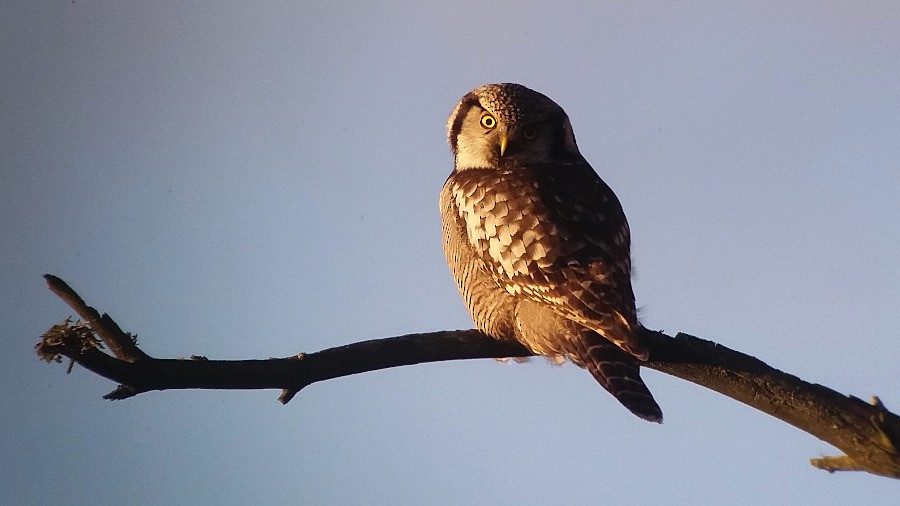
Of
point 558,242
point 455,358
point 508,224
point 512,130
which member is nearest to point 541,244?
point 558,242

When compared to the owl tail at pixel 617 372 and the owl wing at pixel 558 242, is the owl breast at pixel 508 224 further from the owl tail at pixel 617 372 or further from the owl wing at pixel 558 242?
the owl tail at pixel 617 372

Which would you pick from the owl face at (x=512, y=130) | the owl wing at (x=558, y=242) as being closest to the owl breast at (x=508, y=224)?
the owl wing at (x=558, y=242)

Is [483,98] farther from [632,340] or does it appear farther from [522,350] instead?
[632,340]

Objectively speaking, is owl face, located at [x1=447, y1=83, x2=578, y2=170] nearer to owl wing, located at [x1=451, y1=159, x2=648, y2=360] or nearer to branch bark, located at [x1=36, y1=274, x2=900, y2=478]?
owl wing, located at [x1=451, y1=159, x2=648, y2=360]

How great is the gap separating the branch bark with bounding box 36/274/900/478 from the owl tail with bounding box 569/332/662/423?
9.7 inches

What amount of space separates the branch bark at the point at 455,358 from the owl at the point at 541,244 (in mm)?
228

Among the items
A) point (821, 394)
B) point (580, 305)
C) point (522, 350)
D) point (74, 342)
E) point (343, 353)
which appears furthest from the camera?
point (522, 350)

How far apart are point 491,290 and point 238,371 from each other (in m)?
1.52

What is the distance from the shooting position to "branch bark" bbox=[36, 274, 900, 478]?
264cm

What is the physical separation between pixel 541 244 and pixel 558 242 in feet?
0.24

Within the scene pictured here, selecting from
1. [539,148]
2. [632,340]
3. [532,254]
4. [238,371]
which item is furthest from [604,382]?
[539,148]

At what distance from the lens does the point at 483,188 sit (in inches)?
168

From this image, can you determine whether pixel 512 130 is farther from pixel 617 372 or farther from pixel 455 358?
pixel 617 372

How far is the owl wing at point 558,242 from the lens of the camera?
11.9 feet
